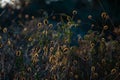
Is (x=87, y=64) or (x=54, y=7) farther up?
(x=87, y=64)

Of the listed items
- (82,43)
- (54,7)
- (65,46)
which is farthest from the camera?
(54,7)

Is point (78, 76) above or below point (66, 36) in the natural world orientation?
below

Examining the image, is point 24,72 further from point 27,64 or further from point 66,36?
point 66,36

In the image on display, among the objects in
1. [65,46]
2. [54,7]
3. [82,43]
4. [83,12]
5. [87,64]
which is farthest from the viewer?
[54,7]

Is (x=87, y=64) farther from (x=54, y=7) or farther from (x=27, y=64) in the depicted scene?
(x=54, y=7)

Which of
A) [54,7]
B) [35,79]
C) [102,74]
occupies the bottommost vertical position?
[54,7]

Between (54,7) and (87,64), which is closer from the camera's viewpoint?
(87,64)

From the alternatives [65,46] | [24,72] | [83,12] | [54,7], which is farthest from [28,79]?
[54,7]

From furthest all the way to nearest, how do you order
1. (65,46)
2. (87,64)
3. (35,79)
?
(87,64) < (65,46) < (35,79)

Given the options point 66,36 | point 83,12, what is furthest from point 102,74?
point 83,12
